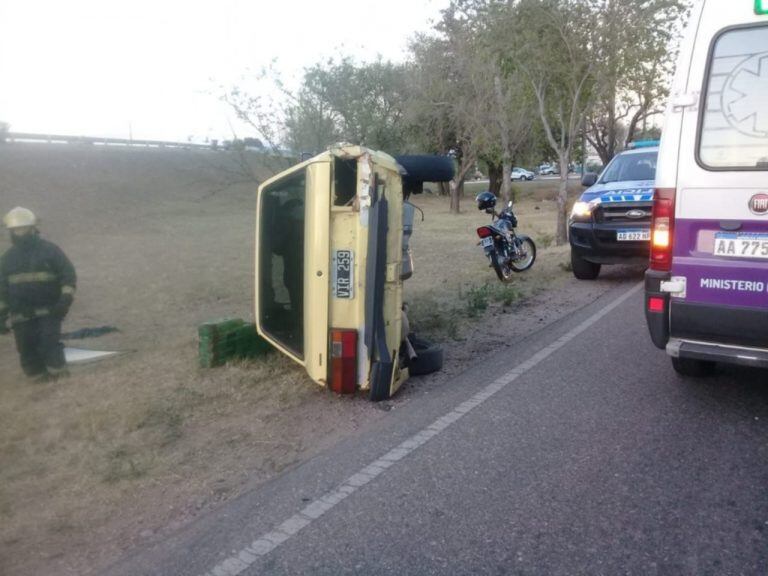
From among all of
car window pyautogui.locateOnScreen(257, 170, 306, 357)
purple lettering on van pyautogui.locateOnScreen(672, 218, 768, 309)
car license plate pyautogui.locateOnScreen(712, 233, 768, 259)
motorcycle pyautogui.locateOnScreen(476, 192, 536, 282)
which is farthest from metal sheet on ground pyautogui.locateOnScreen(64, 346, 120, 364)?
car license plate pyautogui.locateOnScreen(712, 233, 768, 259)

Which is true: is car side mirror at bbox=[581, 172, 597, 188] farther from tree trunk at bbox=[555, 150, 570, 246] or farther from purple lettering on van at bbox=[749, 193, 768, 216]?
purple lettering on van at bbox=[749, 193, 768, 216]

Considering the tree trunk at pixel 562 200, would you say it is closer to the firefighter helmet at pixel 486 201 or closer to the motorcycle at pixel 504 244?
the motorcycle at pixel 504 244

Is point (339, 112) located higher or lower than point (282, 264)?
higher

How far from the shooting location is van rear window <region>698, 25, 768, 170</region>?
4.27m

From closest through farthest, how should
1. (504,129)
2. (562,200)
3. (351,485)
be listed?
(351,485) → (562,200) → (504,129)

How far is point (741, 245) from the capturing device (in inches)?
171

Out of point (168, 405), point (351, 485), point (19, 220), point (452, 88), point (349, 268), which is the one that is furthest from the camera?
point (452, 88)

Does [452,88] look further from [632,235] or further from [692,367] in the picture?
[692,367]

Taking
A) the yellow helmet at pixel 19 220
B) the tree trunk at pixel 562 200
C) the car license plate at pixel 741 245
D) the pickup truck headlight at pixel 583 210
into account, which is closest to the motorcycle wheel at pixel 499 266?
the pickup truck headlight at pixel 583 210

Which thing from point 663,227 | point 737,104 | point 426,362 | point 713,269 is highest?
point 737,104

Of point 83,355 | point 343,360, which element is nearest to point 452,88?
point 83,355

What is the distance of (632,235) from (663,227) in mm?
5604

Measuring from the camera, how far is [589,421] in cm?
489

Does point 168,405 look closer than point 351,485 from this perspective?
No
